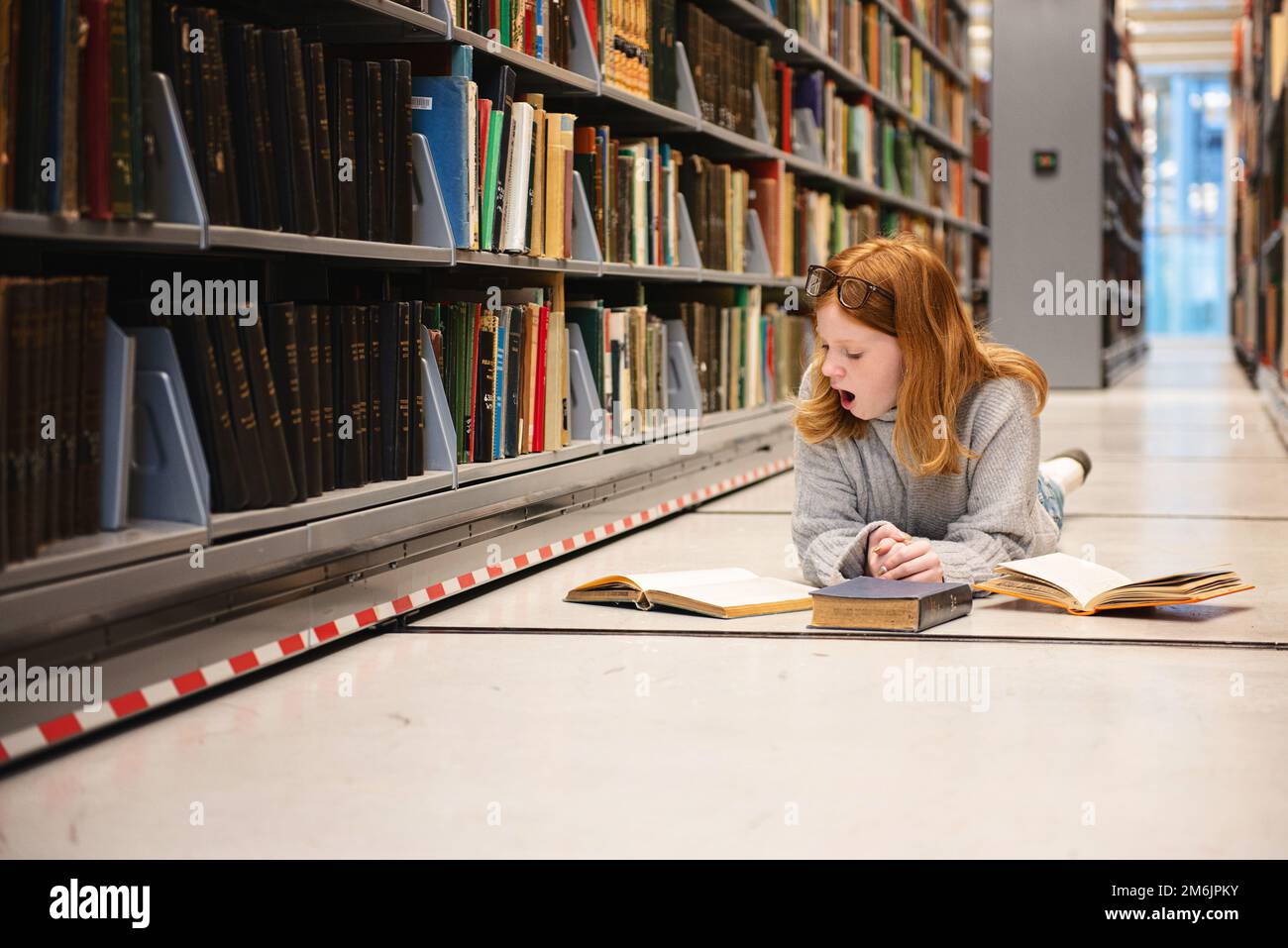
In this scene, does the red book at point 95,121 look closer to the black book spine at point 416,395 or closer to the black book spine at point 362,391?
the black book spine at point 362,391

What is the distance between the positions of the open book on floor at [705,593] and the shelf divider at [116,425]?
1.10 m

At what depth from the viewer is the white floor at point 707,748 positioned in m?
1.74

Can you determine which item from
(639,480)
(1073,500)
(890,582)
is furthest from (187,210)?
(1073,500)

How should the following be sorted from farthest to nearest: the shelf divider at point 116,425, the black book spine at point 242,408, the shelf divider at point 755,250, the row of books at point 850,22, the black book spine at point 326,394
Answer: the row of books at point 850,22 < the shelf divider at point 755,250 < the black book spine at point 326,394 < the black book spine at point 242,408 < the shelf divider at point 116,425

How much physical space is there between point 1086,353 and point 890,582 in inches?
348

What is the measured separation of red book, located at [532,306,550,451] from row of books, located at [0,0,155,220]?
5.39 feet

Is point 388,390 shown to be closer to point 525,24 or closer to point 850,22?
point 525,24

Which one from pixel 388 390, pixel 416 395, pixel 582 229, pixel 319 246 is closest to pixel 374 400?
pixel 388 390

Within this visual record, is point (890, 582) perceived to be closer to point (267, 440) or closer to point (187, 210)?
point (267, 440)

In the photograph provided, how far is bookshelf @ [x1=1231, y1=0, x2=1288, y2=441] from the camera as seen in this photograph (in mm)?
8328

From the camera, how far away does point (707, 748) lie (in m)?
2.11

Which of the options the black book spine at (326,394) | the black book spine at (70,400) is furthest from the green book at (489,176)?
the black book spine at (70,400)

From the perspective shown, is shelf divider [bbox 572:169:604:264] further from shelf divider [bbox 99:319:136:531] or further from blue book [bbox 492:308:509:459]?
shelf divider [bbox 99:319:136:531]

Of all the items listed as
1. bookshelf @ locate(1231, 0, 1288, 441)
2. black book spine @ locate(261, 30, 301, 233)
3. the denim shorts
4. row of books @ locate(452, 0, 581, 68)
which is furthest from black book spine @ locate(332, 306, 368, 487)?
bookshelf @ locate(1231, 0, 1288, 441)
